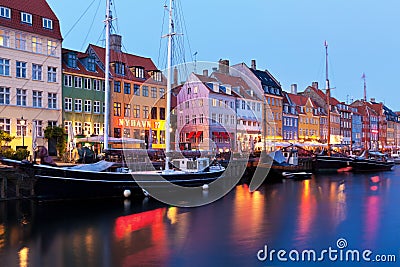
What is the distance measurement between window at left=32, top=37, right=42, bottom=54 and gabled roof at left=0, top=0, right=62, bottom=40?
578 mm

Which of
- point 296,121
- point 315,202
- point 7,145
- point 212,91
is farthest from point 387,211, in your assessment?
point 296,121

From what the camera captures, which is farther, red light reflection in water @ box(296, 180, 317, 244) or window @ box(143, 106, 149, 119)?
window @ box(143, 106, 149, 119)

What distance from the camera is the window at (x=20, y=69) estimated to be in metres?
37.5

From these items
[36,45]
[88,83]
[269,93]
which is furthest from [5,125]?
[269,93]

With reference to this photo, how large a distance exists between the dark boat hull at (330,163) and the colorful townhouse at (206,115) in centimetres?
999

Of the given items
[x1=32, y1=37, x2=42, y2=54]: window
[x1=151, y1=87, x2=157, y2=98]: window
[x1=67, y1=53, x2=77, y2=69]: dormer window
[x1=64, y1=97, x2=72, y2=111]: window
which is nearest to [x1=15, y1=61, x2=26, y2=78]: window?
[x1=32, y1=37, x2=42, y2=54]: window

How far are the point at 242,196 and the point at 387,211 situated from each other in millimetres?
8945

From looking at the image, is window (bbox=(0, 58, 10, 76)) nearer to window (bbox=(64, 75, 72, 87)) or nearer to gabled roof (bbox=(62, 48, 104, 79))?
gabled roof (bbox=(62, 48, 104, 79))

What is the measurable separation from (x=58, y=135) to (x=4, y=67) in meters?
6.92

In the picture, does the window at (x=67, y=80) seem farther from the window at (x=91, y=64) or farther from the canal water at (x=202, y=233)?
the canal water at (x=202, y=233)

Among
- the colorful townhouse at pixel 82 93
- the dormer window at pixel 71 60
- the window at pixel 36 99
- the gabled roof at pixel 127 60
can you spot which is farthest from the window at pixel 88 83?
the window at pixel 36 99

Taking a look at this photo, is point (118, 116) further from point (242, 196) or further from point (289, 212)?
point (289, 212)

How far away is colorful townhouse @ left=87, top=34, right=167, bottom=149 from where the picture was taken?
45.8 meters

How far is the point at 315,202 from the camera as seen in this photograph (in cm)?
2692
